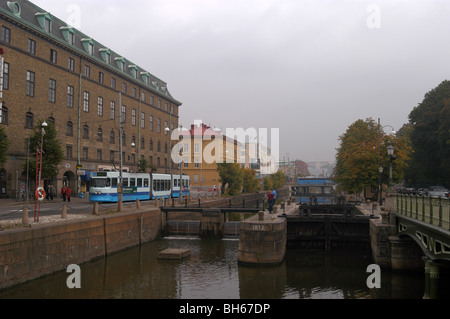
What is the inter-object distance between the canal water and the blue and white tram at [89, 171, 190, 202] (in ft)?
36.9

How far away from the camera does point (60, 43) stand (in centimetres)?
4309

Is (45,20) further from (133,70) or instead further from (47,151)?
(133,70)

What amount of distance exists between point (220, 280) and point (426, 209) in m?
8.78

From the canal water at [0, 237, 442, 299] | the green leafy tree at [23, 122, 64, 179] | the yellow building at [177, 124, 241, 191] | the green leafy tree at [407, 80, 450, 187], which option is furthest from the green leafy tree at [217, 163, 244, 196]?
the canal water at [0, 237, 442, 299]

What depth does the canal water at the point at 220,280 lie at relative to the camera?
15.2 m

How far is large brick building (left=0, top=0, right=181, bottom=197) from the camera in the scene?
36.7 meters

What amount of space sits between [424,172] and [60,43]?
171ft

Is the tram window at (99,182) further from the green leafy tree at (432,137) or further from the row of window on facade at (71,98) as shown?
the green leafy tree at (432,137)

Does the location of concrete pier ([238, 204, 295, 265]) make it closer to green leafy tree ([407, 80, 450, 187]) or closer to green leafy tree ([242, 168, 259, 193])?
green leafy tree ([407, 80, 450, 187])

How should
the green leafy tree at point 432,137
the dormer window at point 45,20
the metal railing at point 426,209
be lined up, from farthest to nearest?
1. the green leafy tree at point 432,137
2. the dormer window at point 45,20
3. the metal railing at point 426,209

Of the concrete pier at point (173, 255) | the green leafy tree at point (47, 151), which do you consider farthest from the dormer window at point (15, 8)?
the concrete pier at point (173, 255)

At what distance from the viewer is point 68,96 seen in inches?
1784

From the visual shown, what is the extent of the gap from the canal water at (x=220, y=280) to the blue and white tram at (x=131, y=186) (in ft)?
36.9

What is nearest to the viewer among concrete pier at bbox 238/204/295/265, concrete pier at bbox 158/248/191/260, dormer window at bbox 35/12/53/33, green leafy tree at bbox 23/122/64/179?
concrete pier at bbox 238/204/295/265
